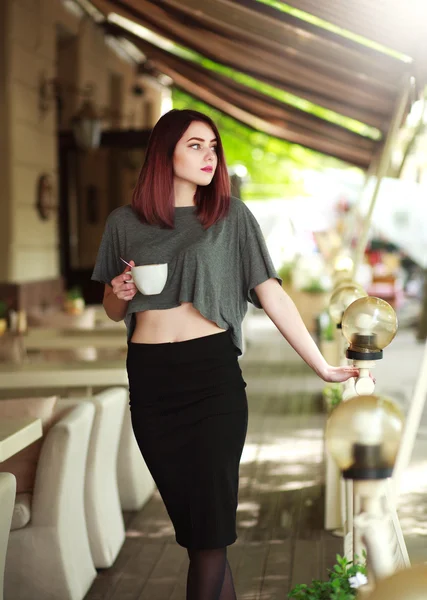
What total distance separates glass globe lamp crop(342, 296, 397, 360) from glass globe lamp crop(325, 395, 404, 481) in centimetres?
73

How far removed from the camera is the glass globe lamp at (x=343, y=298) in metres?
3.58

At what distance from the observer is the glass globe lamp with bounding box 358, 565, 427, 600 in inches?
42.5

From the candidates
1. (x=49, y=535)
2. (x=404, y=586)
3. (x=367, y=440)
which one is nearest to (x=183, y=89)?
(x=49, y=535)

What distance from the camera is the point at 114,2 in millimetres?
7996

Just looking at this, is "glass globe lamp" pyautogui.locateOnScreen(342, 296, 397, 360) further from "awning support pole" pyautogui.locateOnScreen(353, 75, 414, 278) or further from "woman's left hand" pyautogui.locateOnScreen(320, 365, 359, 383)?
"awning support pole" pyautogui.locateOnScreen(353, 75, 414, 278)

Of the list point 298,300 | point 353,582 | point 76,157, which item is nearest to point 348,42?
point 353,582

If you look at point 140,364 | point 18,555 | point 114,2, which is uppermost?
point 114,2

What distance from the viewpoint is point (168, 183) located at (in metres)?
2.66

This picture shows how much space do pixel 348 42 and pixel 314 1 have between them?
3.51 ft

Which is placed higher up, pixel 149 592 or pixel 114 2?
pixel 114 2

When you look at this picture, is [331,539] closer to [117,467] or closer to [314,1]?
[117,467]

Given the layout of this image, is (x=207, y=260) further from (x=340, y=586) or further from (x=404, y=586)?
(x=404, y=586)

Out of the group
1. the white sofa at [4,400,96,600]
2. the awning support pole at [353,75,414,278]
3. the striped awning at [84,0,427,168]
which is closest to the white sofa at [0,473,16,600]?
the white sofa at [4,400,96,600]

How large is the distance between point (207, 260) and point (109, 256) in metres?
0.36
